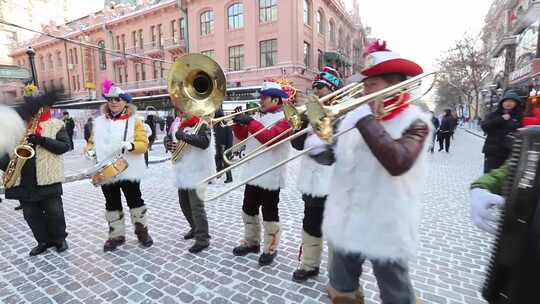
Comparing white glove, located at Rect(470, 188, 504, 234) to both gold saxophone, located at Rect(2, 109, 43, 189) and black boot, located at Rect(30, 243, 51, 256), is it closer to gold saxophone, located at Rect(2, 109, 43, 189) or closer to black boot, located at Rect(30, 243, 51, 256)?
gold saxophone, located at Rect(2, 109, 43, 189)

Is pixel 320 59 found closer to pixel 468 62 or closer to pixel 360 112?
pixel 468 62

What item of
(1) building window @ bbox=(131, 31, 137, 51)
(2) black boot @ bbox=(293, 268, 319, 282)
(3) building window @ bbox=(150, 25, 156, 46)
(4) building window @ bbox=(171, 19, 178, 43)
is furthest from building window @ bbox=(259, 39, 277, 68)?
(2) black boot @ bbox=(293, 268, 319, 282)

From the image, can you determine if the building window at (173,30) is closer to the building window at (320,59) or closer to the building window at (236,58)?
the building window at (236,58)

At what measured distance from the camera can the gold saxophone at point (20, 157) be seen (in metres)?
3.45

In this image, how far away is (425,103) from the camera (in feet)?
6.58

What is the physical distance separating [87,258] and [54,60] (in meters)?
40.7

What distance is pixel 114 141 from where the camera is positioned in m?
3.65

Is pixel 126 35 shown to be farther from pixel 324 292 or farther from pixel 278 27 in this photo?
pixel 324 292

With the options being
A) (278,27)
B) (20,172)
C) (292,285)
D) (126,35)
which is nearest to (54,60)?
(126,35)

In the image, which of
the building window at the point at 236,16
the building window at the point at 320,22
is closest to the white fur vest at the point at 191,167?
the building window at the point at 236,16

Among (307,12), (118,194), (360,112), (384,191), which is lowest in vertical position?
(118,194)

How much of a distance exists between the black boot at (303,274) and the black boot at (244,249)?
0.74 metres

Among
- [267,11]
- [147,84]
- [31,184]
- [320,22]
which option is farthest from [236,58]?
[31,184]

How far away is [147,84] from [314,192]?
32.9 metres
